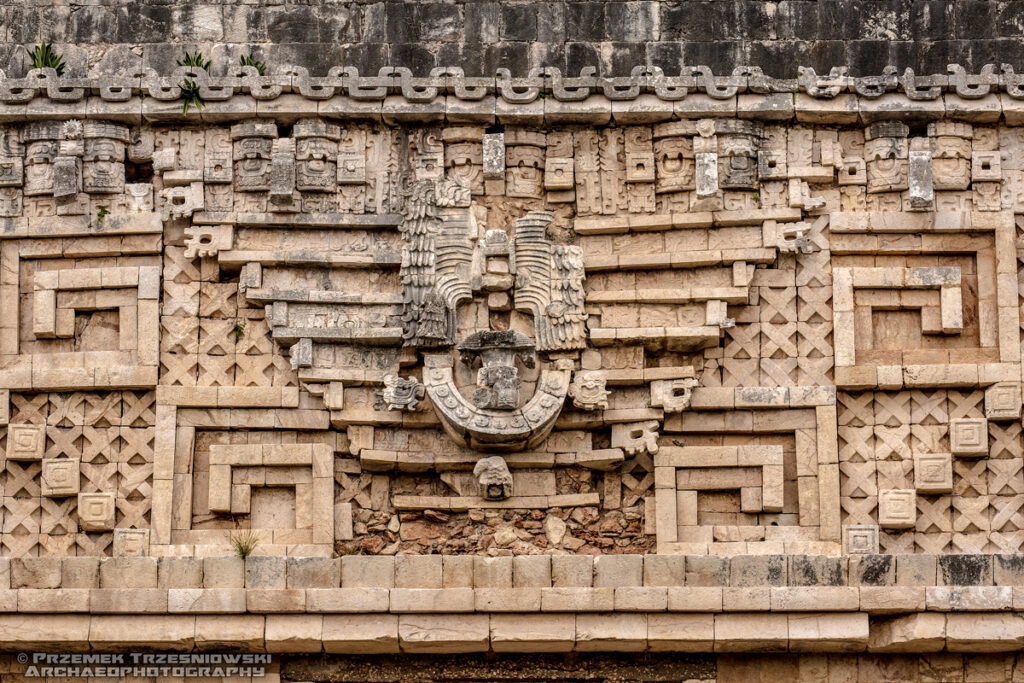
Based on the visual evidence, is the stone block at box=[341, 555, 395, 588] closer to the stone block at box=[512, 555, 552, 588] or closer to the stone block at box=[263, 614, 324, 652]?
the stone block at box=[263, 614, 324, 652]

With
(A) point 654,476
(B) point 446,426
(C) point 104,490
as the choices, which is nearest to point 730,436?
(A) point 654,476

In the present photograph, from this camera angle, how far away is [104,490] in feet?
52.3

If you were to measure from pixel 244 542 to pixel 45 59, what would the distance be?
14.0ft

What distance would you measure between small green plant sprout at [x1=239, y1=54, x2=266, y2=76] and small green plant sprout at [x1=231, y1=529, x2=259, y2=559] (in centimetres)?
368

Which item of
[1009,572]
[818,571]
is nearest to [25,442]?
[818,571]

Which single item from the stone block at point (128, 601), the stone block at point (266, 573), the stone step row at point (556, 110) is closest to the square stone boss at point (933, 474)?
the stone step row at point (556, 110)

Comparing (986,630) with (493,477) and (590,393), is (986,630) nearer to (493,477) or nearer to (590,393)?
(590,393)

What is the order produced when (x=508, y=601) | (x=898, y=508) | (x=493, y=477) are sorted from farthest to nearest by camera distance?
(x=493, y=477)
(x=898, y=508)
(x=508, y=601)

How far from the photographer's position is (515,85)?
16297mm

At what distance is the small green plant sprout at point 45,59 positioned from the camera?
16.5 metres

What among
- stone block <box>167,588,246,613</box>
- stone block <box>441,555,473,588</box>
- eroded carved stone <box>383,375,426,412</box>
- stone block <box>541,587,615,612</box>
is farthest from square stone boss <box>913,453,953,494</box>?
stone block <box>167,588,246,613</box>

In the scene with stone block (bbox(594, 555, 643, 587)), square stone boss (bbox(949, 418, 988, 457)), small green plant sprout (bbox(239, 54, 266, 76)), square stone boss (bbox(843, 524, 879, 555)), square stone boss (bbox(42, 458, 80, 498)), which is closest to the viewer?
stone block (bbox(594, 555, 643, 587))

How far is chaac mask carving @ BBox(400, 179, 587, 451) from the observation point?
1572 cm

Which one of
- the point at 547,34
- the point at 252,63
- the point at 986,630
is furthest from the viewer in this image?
the point at 547,34
